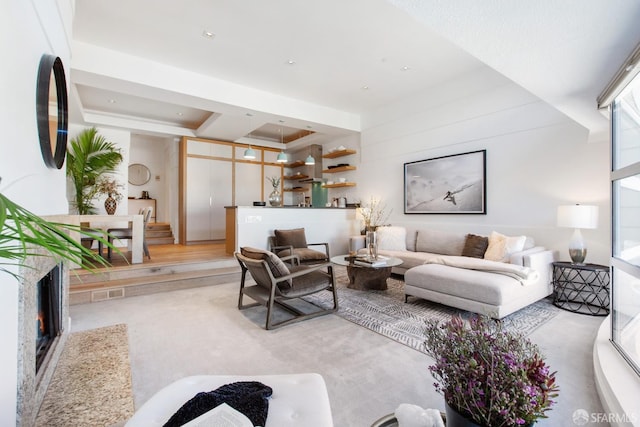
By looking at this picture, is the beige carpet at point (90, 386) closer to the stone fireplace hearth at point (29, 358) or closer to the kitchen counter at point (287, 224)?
the stone fireplace hearth at point (29, 358)

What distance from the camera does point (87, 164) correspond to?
18.1ft

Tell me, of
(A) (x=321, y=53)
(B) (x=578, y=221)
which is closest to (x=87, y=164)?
(A) (x=321, y=53)

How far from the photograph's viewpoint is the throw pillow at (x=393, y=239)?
5082 mm

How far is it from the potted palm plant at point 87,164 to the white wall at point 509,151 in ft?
18.2

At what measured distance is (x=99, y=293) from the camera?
11.9ft

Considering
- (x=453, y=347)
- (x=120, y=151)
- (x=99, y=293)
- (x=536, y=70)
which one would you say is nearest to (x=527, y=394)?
(x=453, y=347)

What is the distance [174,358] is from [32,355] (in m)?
0.93

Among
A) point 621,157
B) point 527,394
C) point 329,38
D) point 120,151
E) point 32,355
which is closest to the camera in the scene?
point 527,394

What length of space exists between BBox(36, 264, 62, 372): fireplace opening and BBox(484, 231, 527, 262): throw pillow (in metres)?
4.46

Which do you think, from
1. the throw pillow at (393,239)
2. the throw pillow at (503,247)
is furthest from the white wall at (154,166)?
the throw pillow at (503,247)

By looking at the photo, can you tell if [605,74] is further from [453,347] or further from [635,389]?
[453,347]

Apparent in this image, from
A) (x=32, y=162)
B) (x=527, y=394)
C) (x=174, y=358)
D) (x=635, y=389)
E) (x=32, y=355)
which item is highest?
(x=32, y=162)

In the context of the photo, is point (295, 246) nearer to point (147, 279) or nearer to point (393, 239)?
point (393, 239)

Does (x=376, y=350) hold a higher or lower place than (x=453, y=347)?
lower
